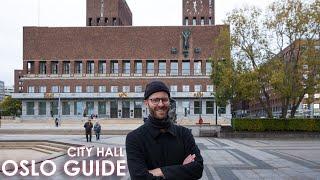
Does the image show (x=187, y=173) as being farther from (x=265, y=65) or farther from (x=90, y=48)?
(x=90, y=48)

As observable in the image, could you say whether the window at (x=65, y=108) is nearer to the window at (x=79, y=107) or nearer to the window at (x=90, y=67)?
the window at (x=79, y=107)

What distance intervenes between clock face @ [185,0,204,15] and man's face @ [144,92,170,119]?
11081 cm

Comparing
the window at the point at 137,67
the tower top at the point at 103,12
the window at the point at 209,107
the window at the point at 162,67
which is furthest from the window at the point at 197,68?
the tower top at the point at 103,12

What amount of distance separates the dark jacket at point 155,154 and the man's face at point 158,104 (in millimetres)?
117

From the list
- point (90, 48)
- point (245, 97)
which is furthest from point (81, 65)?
point (245, 97)

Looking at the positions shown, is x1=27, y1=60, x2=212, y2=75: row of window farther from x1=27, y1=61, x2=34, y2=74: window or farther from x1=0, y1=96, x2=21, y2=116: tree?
x1=0, y1=96, x2=21, y2=116: tree

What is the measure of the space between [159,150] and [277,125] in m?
37.6

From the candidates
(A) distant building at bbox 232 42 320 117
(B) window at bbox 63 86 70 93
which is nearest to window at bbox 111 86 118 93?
(B) window at bbox 63 86 70 93

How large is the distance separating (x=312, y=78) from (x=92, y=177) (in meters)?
29.9

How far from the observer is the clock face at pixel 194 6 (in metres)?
113

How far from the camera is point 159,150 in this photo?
4090mm

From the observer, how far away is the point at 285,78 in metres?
40.7

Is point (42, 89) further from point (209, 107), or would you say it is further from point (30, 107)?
point (209, 107)

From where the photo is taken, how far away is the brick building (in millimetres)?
99250
